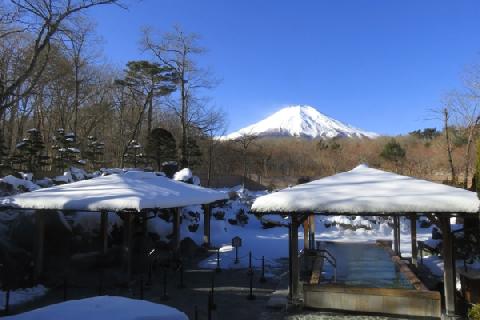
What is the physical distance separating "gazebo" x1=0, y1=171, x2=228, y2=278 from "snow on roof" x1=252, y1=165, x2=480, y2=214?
3.27 meters

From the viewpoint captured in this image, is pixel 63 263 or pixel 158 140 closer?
pixel 63 263

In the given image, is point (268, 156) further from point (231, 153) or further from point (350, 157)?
point (350, 157)

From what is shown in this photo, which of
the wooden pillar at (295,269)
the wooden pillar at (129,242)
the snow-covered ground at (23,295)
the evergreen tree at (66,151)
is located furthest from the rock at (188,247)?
the evergreen tree at (66,151)

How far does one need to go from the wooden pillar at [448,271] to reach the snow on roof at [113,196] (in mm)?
6263

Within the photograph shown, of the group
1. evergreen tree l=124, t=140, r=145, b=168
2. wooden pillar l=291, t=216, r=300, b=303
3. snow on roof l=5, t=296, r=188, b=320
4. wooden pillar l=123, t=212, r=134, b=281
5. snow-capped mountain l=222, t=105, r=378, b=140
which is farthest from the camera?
snow-capped mountain l=222, t=105, r=378, b=140

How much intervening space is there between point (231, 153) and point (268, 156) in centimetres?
366

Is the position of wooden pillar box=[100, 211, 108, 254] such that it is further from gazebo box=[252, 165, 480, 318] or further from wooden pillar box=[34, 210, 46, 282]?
gazebo box=[252, 165, 480, 318]

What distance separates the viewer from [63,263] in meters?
12.6

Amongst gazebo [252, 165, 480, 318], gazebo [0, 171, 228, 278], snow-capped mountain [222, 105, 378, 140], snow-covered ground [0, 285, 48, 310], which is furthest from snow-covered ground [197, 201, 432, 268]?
snow-capped mountain [222, 105, 378, 140]

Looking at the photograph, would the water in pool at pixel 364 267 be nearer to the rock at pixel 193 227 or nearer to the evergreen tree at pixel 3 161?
the rock at pixel 193 227

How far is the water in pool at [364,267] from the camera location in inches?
404

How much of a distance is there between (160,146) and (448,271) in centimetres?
1845

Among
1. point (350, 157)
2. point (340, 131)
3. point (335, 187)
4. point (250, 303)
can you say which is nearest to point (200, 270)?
point (250, 303)

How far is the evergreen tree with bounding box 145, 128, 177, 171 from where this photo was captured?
76.7 feet
